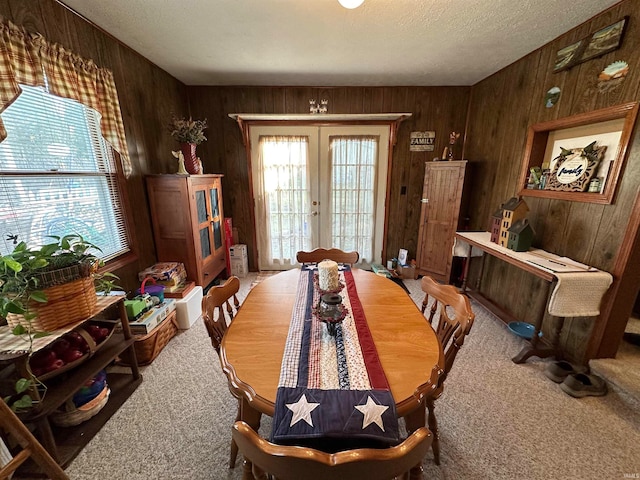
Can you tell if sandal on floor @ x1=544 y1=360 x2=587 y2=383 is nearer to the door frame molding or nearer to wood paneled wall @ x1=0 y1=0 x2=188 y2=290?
the door frame molding

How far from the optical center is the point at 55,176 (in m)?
1.68

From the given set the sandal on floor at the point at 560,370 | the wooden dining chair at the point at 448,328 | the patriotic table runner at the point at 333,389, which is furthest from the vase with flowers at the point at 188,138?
the sandal on floor at the point at 560,370

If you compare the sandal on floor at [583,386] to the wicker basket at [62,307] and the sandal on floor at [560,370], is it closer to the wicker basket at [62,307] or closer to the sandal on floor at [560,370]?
the sandal on floor at [560,370]

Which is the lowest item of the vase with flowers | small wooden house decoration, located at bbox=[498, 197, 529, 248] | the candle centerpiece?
the candle centerpiece

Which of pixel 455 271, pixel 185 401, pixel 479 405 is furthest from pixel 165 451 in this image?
pixel 455 271

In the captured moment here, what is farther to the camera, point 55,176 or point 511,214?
point 511,214

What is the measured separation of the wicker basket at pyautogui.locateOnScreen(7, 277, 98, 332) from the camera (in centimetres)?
123

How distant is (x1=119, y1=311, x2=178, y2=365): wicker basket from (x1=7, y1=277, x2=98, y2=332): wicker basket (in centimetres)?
60

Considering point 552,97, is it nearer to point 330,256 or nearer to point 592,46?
point 592,46

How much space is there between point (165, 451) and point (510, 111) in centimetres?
382

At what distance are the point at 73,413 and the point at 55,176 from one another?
4.70 ft

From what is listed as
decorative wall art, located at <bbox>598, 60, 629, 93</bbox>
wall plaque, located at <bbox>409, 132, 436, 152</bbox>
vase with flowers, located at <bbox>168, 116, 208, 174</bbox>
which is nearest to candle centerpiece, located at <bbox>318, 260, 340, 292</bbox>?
vase with flowers, located at <bbox>168, 116, 208, 174</bbox>

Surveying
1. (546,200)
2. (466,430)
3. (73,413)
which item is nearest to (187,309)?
(73,413)

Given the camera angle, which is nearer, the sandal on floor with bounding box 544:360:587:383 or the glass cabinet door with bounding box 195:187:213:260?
the sandal on floor with bounding box 544:360:587:383
